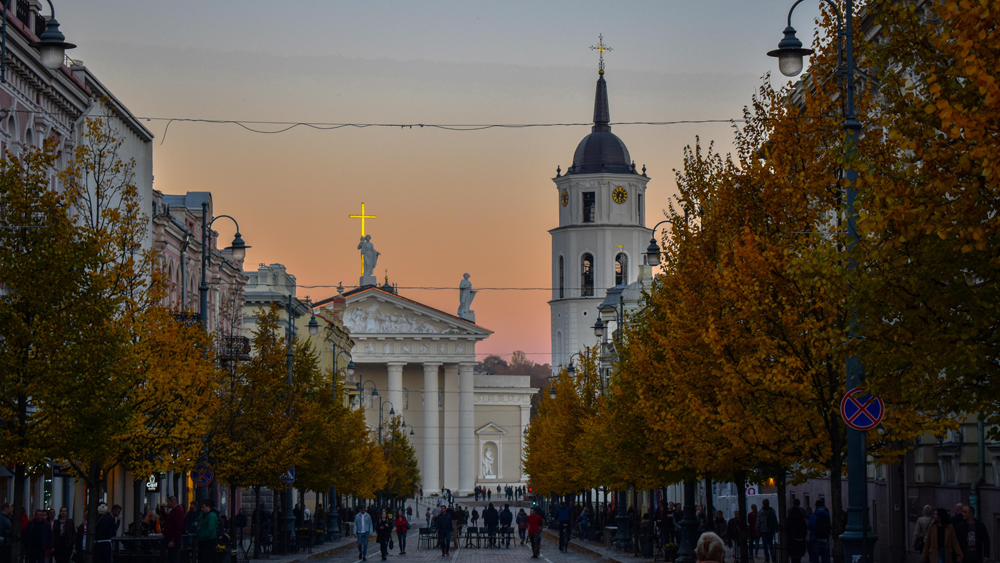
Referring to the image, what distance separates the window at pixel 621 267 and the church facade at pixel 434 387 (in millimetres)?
13951

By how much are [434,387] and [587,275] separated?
59.7 feet

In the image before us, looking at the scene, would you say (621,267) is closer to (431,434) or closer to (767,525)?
(431,434)

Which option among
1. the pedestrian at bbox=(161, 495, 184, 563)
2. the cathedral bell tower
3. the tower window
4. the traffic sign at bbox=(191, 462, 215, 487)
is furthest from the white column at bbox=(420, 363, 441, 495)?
the pedestrian at bbox=(161, 495, 184, 563)

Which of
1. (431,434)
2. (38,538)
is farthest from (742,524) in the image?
(431,434)

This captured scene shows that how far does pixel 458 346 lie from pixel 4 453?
364 ft

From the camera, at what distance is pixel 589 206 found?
→ 137m

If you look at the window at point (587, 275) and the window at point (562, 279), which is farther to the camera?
the window at point (562, 279)

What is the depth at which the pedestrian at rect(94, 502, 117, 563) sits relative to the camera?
25.6 metres

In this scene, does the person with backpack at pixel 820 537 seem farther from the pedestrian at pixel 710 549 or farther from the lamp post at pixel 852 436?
the pedestrian at pixel 710 549

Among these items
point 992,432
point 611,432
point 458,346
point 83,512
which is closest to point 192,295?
point 83,512

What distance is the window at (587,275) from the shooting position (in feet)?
445

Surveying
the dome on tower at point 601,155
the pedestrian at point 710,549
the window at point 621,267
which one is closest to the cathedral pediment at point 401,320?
the window at point 621,267

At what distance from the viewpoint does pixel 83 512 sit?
3791 centimetres

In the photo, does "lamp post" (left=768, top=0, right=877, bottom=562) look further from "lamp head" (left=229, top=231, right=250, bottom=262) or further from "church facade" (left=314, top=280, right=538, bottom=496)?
"church facade" (left=314, top=280, right=538, bottom=496)
